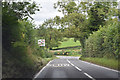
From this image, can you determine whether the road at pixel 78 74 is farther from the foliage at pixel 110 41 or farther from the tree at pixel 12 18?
the tree at pixel 12 18

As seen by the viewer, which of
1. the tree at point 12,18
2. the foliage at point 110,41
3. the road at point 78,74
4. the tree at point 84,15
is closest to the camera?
the tree at point 12,18

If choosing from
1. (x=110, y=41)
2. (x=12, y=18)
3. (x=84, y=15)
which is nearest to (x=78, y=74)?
(x=12, y=18)

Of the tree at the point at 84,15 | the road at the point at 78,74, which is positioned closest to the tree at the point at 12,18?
the road at the point at 78,74

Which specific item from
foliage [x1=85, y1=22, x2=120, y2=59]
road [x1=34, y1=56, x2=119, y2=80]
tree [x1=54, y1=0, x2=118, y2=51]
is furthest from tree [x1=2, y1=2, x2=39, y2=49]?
tree [x1=54, y1=0, x2=118, y2=51]

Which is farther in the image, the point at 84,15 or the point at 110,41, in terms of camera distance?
the point at 84,15

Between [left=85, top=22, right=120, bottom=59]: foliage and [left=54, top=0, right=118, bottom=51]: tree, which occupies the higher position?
[left=54, top=0, right=118, bottom=51]: tree

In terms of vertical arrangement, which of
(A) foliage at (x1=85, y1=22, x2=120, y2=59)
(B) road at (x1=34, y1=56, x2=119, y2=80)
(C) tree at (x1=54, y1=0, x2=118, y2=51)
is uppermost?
(C) tree at (x1=54, y1=0, x2=118, y2=51)

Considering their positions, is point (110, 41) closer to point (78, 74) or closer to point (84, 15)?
point (78, 74)

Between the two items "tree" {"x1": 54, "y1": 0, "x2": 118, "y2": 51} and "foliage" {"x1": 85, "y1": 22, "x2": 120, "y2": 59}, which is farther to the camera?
"tree" {"x1": 54, "y1": 0, "x2": 118, "y2": 51}

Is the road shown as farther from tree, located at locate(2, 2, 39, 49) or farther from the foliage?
tree, located at locate(2, 2, 39, 49)

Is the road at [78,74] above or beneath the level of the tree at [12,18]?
beneath

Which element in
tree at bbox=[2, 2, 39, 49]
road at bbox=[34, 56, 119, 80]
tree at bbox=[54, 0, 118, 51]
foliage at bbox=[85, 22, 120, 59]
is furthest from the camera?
tree at bbox=[54, 0, 118, 51]

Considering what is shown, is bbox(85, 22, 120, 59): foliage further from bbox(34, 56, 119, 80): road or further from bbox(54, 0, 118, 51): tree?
bbox(54, 0, 118, 51): tree

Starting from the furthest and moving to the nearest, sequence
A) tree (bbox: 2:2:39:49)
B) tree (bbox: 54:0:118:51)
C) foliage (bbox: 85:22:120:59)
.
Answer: tree (bbox: 54:0:118:51) < foliage (bbox: 85:22:120:59) < tree (bbox: 2:2:39:49)
